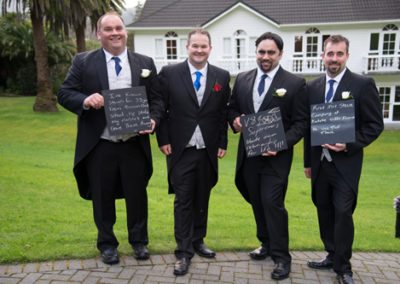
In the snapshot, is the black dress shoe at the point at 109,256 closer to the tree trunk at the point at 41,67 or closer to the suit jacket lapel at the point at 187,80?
the suit jacket lapel at the point at 187,80

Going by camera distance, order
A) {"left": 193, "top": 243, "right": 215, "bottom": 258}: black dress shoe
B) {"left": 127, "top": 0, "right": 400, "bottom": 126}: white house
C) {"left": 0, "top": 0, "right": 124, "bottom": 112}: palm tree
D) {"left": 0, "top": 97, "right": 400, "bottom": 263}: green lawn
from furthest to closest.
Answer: {"left": 127, "top": 0, "right": 400, "bottom": 126}: white house < {"left": 0, "top": 0, "right": 124, "bottom": 112}: palm tree < {"left": 0, "top": 97, "right": 400, "bottom": 263}: green lawn < {"left": 193, "top": 243, "right": 215, "bottom": 258}: black dress shoe

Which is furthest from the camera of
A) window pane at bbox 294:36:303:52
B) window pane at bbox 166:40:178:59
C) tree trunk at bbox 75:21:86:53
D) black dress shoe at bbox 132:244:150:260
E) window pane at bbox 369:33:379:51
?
window pane at bbox 166:40:178:59

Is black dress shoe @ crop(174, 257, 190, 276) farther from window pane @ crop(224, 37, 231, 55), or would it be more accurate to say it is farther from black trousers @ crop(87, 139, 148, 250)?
window pane @ crop(224, 37, 231, 55)

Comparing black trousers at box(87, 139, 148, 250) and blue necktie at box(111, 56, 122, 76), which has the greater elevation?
blue necktie at box(111, 56, 122, 76)

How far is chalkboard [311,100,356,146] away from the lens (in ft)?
13.1

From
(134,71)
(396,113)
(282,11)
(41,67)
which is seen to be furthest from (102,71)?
(396,113)

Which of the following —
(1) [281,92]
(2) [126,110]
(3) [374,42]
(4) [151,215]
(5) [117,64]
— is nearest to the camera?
(2) [126,110]

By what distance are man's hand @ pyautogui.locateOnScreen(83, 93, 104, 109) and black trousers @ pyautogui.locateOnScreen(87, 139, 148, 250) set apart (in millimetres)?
438

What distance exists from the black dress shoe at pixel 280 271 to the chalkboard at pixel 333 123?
4.25 ft

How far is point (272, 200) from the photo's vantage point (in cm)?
434

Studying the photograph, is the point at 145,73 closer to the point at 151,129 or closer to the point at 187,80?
the point at 187,80

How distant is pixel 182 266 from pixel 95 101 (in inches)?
74.1

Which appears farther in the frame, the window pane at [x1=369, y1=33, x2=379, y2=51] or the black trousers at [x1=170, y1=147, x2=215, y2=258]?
the window pane at [x1=369, y1=33, x2=379, y2=51]

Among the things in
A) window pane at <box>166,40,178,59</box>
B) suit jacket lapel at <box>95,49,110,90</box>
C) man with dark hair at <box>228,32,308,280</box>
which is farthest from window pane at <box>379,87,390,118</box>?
suit jacket lapel at <box>95,49,110,90</box>
